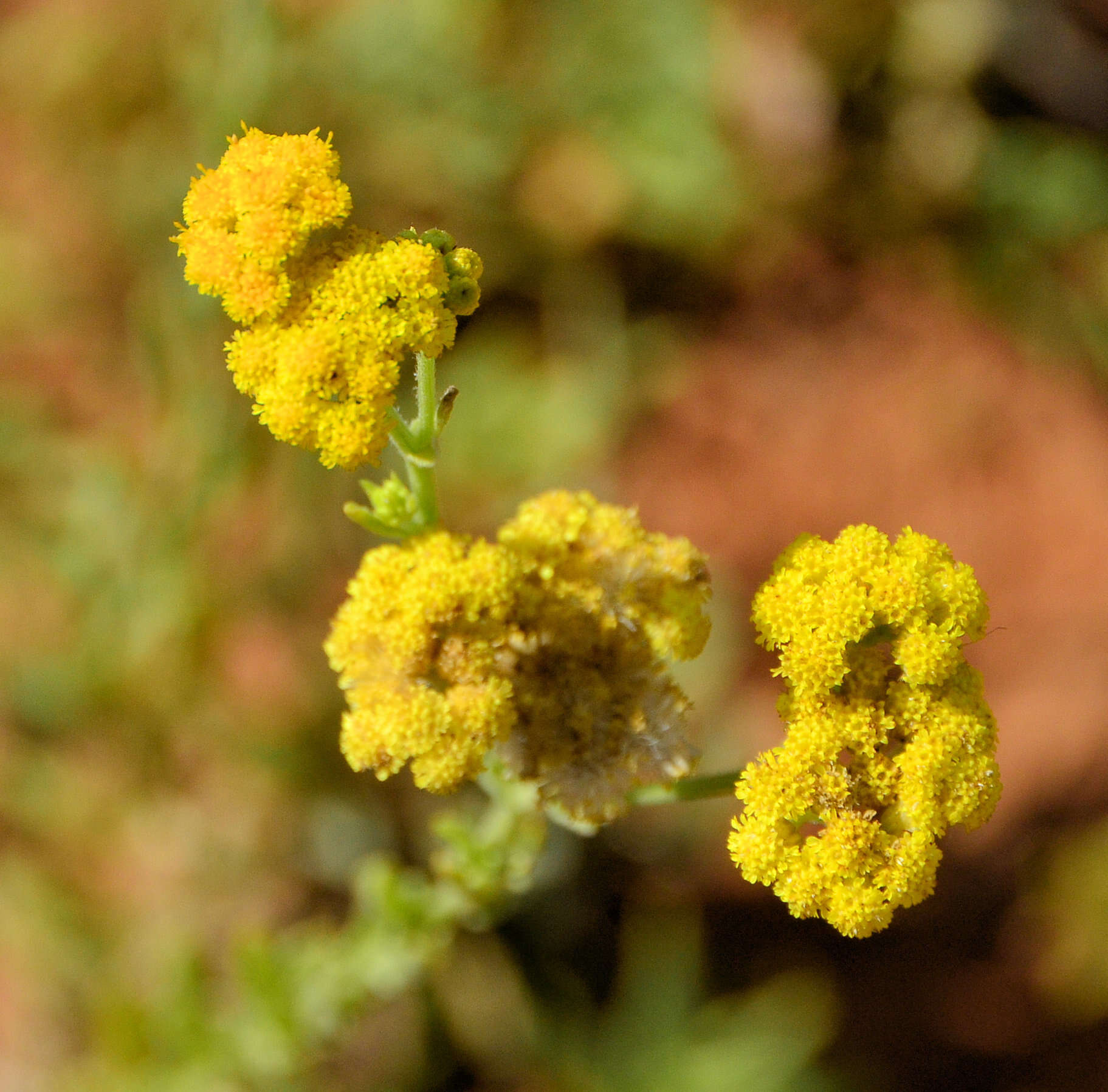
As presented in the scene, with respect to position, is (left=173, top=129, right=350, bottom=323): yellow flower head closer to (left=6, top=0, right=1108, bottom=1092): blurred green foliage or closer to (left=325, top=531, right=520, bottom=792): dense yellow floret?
(left=325, top=531, right=520, bottom=792): dense yellow floret

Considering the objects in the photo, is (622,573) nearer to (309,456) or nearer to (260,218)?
(260,218)

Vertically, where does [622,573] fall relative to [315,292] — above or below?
below

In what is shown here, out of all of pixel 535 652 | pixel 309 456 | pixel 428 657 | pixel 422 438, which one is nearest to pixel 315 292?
pixel 422 438

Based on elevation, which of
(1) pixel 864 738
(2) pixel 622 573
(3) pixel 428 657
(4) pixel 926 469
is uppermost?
(4) pixel 926 469

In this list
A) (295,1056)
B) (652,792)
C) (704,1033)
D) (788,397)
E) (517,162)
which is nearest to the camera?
(652,792)

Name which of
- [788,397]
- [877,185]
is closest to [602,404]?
[788,397]

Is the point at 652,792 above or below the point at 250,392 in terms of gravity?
below

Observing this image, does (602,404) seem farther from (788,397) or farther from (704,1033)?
(704,1033)

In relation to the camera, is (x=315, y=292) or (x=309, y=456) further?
(x=309, y=456)
